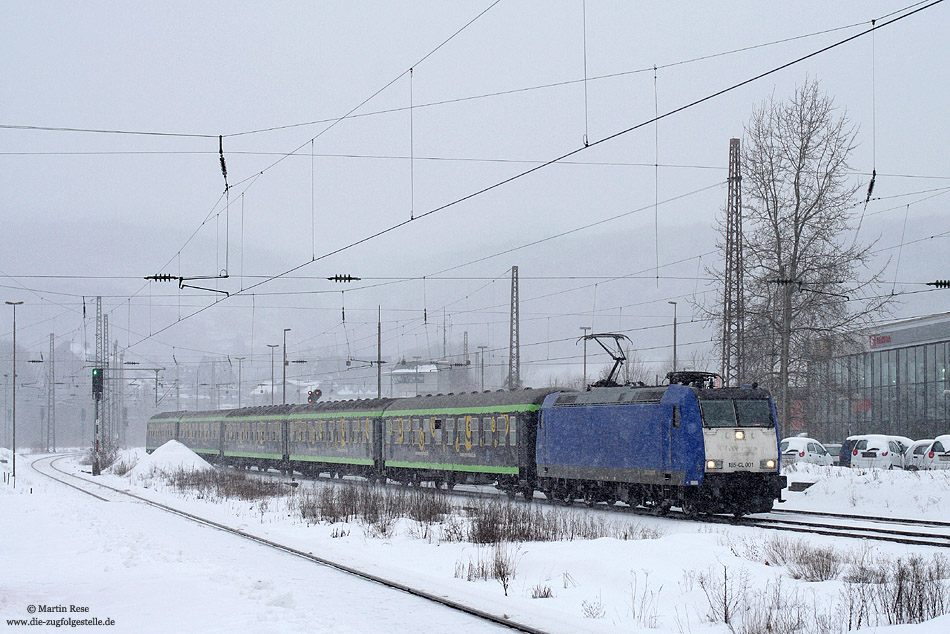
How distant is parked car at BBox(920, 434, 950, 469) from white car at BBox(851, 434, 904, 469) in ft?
9.78

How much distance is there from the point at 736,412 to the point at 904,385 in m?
52.7

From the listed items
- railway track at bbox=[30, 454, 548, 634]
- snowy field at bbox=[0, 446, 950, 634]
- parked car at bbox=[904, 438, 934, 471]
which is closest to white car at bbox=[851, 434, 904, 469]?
parked car at bbox=[904, 438, 934, 471]

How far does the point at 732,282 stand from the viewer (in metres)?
34.0

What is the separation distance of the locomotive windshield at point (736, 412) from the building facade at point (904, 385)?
3925 centimetres

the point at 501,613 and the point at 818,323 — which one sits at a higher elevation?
the point at 818,323

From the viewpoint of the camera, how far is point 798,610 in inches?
377

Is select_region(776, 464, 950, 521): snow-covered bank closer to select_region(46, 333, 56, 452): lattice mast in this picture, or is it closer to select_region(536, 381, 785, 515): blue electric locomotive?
select_region(536, 381, 785, 515): blue electric locomotive

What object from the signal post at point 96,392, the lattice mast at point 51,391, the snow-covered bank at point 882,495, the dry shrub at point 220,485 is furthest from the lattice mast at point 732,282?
the lattice mast at point 51,391

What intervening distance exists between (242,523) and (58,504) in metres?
9.09

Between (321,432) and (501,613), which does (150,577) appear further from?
(321,432)

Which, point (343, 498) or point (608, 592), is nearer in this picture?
point (608, 592)

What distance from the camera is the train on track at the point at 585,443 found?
70.6 ft

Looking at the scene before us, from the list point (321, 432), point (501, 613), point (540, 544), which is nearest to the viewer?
point (501, 613)

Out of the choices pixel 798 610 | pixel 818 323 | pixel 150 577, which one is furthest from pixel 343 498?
pixel 818 323
